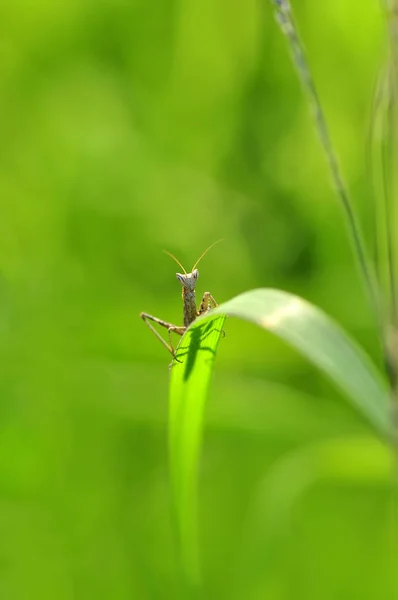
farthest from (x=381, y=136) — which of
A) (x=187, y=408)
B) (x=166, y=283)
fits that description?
(x=166, y=283)

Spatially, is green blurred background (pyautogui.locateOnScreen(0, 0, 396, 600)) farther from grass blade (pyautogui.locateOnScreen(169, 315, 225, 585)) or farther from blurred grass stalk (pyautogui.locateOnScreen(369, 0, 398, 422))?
blurred grass stalk (pyautogui.locateOnScreen(369, 0, 398, 422))

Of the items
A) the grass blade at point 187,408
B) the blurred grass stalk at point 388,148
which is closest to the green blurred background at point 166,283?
the grass blade at point 187,408

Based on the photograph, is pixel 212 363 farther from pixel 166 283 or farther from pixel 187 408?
pixel 166 283

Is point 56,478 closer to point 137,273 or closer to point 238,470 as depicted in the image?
point 238,470

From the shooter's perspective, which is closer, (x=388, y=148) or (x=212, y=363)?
(x=212, y=363)

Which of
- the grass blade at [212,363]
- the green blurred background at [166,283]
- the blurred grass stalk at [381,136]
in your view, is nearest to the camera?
the grass blade at [212,363]

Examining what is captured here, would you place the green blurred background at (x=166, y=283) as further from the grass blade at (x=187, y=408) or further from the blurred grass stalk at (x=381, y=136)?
the blurred grass stalk at (x=381, y=136)

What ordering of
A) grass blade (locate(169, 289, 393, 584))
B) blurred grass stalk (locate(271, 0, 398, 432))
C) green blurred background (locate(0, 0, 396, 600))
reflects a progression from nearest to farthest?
grass blade (locate(169, 289, 393, 584)) < blurred grass stalk (locate(271, 0, 398, 432)) < green blurred background (locate(0, 0, 396, 600))

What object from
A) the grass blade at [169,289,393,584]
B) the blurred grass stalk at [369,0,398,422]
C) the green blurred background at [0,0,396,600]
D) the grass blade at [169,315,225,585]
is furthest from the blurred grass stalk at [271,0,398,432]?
the green blurred background at [0,0,396,600]
